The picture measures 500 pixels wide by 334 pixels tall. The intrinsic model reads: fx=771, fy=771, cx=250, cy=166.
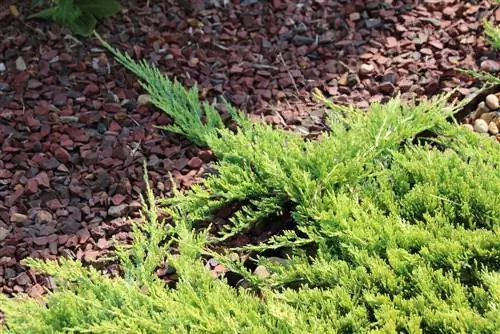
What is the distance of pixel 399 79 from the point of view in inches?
120

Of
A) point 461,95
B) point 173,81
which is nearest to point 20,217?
point 173,81

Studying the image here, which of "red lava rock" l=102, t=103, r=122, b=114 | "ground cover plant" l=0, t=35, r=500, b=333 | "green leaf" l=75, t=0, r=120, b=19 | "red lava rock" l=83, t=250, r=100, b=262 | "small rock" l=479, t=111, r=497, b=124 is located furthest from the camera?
"green leaf" l=75, t=0, r=120, b=19

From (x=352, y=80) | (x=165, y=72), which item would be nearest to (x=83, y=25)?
(x=165, y=72)

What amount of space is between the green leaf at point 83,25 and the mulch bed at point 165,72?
1.8 inches

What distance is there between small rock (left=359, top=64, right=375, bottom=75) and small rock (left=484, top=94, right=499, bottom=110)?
46cm

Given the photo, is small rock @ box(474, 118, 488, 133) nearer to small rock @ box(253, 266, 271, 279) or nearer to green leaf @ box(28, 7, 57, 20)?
small rock @ box(253, 266, 271, 279)

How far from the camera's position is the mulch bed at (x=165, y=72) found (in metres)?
2.66

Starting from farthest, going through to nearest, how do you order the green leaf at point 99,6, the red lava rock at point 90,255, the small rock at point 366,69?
the green leaf at point 99,6 < the small rock at point 366,69 < the red lava rock at point 90,255

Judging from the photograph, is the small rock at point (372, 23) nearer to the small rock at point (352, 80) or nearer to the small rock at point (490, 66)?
the small rock at point (352, 80)

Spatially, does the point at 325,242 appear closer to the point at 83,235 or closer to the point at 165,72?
the point at 83,235

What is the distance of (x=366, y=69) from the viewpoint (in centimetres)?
309

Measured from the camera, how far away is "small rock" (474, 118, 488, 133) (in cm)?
283

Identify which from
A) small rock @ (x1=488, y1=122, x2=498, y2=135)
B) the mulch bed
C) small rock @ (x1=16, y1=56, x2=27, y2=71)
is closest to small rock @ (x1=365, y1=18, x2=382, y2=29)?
the mulch bed

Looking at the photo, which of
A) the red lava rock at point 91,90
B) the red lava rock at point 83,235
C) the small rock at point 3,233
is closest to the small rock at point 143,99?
the red lava rock at point 91,90
